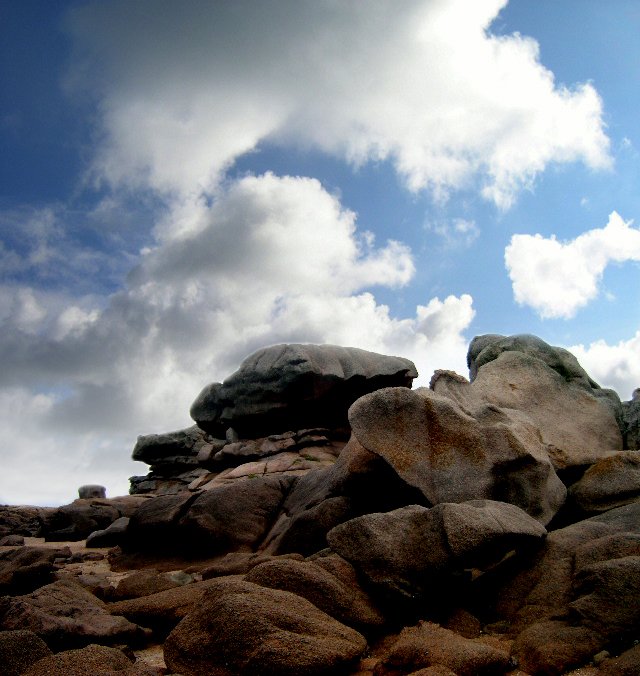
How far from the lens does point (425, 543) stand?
7934 mm

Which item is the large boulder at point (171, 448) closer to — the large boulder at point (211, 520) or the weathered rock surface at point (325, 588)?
the large boulder at point (211, 520)

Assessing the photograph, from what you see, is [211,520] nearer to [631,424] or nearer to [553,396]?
[553,396]

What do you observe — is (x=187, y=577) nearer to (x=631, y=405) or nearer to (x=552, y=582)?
(x=552, y=582)

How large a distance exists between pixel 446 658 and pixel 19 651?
428cm

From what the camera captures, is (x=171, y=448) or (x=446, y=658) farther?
(x=171, y=448)

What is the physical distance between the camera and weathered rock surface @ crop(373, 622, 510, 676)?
5.75m

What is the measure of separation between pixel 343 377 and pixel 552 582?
748 inches

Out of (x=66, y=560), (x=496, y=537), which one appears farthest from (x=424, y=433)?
(x=66, y=560)

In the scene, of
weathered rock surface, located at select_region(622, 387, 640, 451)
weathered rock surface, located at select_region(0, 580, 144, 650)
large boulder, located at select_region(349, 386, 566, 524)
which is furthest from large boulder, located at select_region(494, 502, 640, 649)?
weathered rock surface, located at select_region(622, 387, 640, 451)

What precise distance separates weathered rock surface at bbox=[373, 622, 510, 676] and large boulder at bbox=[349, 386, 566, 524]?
14.4 feet

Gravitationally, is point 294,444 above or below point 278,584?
above

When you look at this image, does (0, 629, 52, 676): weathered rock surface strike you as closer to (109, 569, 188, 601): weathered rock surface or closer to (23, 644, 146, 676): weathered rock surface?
(23, 644, 146, 676): weathered rock surface

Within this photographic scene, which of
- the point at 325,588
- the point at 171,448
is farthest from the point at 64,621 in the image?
the point at 171,448

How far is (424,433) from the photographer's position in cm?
1114
